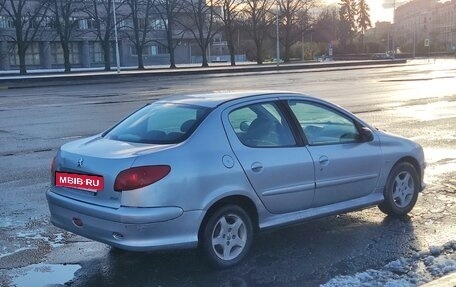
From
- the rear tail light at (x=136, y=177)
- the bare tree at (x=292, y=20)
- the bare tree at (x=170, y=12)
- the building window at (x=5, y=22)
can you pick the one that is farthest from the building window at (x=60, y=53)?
the rear tail light at (x=136, y=177)

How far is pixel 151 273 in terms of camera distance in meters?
4.82

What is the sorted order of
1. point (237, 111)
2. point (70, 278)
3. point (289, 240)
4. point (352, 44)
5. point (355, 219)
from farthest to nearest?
point (352, 44) → point (355, 219) → point (289, 240) → point (237, 111) → point (70, 278)

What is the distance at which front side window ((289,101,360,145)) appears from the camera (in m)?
5.53

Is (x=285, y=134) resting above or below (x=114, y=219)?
above

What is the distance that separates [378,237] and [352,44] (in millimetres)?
92427

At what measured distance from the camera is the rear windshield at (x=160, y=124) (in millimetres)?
4910

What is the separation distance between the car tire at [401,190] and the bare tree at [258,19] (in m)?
64.9

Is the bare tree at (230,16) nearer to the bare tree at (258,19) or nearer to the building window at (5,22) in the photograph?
the bare tree at (258,19)

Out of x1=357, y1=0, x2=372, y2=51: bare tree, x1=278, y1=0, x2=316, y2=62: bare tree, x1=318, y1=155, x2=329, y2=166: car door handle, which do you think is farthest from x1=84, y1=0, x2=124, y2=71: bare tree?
x1=357, y1=0, x2=372, y2=51: bare tree

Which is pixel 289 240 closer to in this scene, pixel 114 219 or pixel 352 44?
pixel 114 219

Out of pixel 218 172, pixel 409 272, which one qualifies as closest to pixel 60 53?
pixel 218 172

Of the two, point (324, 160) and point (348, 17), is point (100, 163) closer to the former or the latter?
point (324, 160)

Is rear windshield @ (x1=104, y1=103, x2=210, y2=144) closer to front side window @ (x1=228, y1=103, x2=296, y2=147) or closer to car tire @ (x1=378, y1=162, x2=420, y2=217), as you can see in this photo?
front side window @ (x1=228, y1=103, x2=296, y2=147)

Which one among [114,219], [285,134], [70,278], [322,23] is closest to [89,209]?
[114,219]
